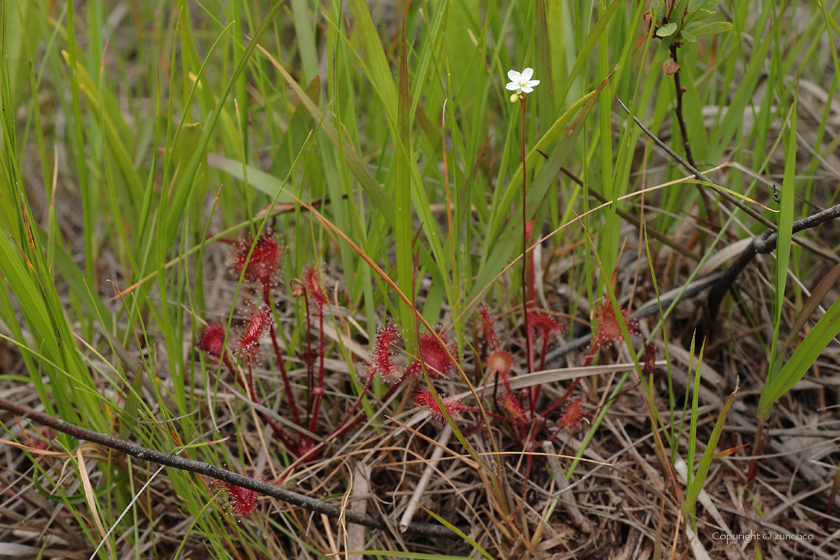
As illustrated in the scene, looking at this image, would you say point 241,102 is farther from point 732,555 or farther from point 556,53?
point 732,555

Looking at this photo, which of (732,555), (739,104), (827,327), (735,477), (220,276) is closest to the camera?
(827,327)

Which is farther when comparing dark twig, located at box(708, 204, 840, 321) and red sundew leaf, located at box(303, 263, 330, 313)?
red sundew leaf, located at box(303, 263, 330, 313)

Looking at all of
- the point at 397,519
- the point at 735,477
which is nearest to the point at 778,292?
the point at 735,477

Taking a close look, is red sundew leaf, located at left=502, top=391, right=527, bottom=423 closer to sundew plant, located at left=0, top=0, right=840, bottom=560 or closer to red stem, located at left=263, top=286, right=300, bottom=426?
sundew plant, located at left=0, top=0, right=840, bottom=560

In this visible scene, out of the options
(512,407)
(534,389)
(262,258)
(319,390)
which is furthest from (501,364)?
(262,258)

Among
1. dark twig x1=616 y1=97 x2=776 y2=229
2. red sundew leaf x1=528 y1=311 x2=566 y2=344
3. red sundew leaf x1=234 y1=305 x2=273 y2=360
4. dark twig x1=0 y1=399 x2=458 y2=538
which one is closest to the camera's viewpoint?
dark twig x1=0 y1=399 x2=458 y2=538

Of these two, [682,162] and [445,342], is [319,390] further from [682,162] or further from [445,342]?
[682,162]

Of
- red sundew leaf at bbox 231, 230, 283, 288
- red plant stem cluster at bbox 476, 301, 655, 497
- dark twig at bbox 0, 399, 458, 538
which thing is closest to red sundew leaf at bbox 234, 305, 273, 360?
red sundew leaf at bbox 231, 230, 283, 288
